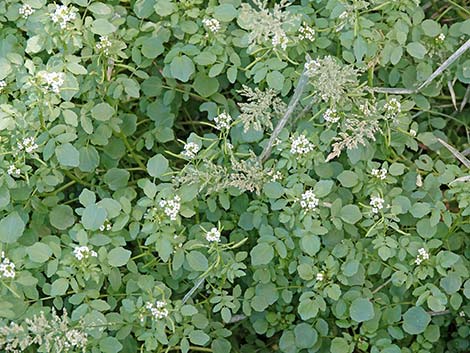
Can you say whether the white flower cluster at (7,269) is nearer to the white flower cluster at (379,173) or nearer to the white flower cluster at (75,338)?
the white flower cluster at (75,338)

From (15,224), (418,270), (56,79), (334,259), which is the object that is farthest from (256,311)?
(56,79)

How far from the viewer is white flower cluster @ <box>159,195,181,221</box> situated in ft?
6.85

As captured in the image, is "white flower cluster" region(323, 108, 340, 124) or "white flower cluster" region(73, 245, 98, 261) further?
"white flower cluster" region(323, 108, 340, 124)

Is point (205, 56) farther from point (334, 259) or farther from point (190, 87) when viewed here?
point (334, 259)

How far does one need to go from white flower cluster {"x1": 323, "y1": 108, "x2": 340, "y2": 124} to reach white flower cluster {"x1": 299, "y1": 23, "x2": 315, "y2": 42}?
0.25 metres

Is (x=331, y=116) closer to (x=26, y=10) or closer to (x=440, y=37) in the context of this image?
(x=440, y=37)

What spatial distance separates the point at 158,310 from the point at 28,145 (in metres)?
0.56

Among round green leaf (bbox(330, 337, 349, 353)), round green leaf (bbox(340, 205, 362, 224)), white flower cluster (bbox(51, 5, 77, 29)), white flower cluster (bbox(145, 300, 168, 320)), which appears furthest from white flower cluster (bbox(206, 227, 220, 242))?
white flower cluster (bbox(51, 5, 77, 29))

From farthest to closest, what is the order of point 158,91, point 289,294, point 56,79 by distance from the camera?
point 158,91 < point 289,294 < point 56,79

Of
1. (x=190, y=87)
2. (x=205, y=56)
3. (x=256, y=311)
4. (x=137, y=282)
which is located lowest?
(x=256, y=311)

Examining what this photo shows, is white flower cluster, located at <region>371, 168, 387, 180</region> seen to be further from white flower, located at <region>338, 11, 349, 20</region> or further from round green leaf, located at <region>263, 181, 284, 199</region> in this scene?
white flower, located at <region>338, 11, 349, 20</region>

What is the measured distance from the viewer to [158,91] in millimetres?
2484

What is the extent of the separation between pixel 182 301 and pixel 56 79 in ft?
2.26

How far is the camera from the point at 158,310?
2072 mm
